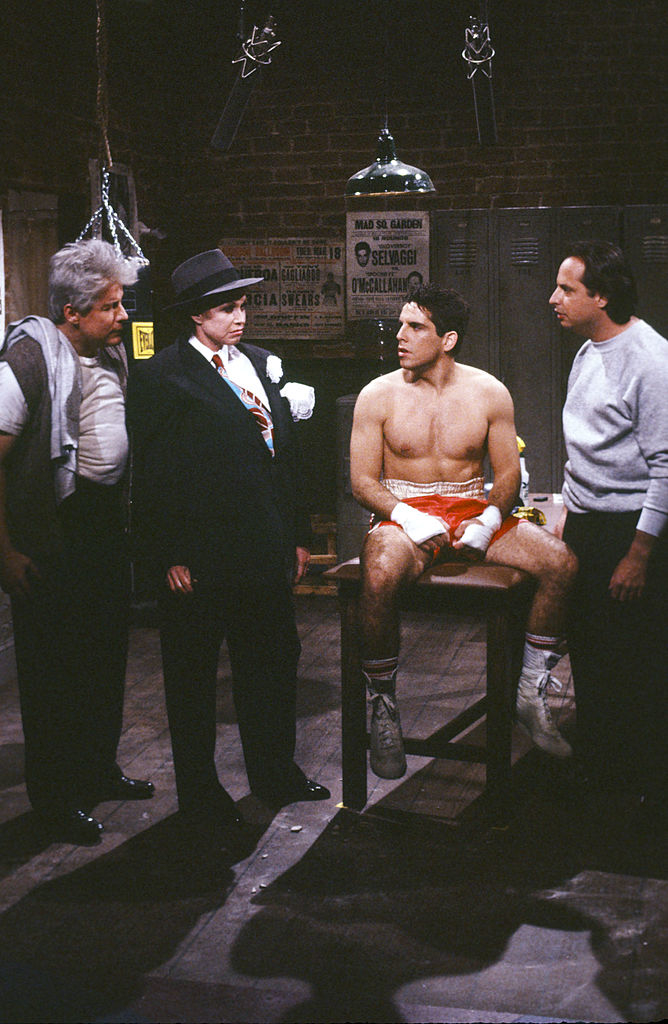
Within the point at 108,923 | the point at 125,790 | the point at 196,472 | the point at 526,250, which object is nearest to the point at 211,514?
the point at 196,472

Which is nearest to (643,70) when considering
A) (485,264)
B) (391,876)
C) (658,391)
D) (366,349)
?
(485,264)

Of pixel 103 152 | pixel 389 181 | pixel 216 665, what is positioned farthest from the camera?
pixel 103 152

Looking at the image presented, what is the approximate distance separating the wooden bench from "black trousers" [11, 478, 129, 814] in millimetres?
718

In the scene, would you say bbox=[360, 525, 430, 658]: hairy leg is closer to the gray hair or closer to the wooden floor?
the wooden floor

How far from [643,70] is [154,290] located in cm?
305

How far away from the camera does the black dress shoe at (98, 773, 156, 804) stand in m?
3.97

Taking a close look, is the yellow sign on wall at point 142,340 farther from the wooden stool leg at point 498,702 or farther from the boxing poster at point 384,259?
the wooden stool leg at point 498,702

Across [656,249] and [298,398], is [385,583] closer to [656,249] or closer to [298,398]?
[298,398]

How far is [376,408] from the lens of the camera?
12.3 feet

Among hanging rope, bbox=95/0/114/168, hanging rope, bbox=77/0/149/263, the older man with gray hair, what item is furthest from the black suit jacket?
hanging rope, bbox=95/0/114/168

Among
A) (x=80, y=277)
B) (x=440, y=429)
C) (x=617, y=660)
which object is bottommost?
(x=617, y=660)

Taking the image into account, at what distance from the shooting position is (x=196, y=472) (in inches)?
142

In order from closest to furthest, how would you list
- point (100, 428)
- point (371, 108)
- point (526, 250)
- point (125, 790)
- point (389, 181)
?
point (100, 428), point (125, 790), point (389, 181), point (526, 250), point (371, 108)

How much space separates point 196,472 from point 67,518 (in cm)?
41
